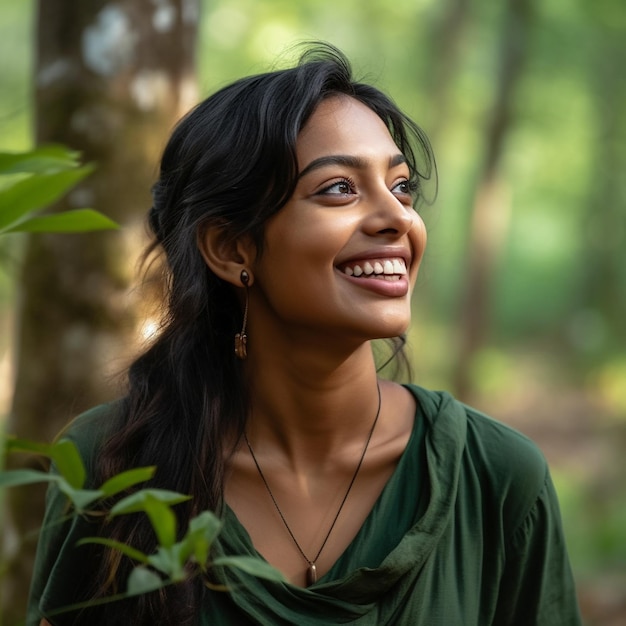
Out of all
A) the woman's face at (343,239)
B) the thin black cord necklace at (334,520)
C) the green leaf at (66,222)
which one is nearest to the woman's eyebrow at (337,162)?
the woman's face at (343,239)

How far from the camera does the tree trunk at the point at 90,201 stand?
9.45 ft

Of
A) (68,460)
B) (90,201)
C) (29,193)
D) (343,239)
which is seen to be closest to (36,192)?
(29,193)

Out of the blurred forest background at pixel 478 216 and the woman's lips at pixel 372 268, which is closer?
the woman's lips at pixel 372 268

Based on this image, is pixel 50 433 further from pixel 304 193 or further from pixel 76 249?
pixel 304 193

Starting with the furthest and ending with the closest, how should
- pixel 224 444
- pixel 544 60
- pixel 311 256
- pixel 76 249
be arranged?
pixel 544 60
pixel 76 249
pixel 224 444
pixel 311 256

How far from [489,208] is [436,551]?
7.26m

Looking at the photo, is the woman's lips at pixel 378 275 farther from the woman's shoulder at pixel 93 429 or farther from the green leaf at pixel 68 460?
the green leaf at pixel 68 460

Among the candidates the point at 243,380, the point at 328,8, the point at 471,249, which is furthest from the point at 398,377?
the point at 328,8

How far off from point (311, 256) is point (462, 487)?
2.13 ft

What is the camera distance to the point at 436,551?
7.41ft

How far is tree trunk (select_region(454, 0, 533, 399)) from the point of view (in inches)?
344

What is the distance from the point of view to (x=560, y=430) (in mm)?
12352

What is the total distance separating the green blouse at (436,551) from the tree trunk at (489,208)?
6.72 meters

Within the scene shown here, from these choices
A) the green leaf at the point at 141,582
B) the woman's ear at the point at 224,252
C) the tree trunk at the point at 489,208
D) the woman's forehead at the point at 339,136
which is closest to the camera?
the green leaf at the point at 141,582
